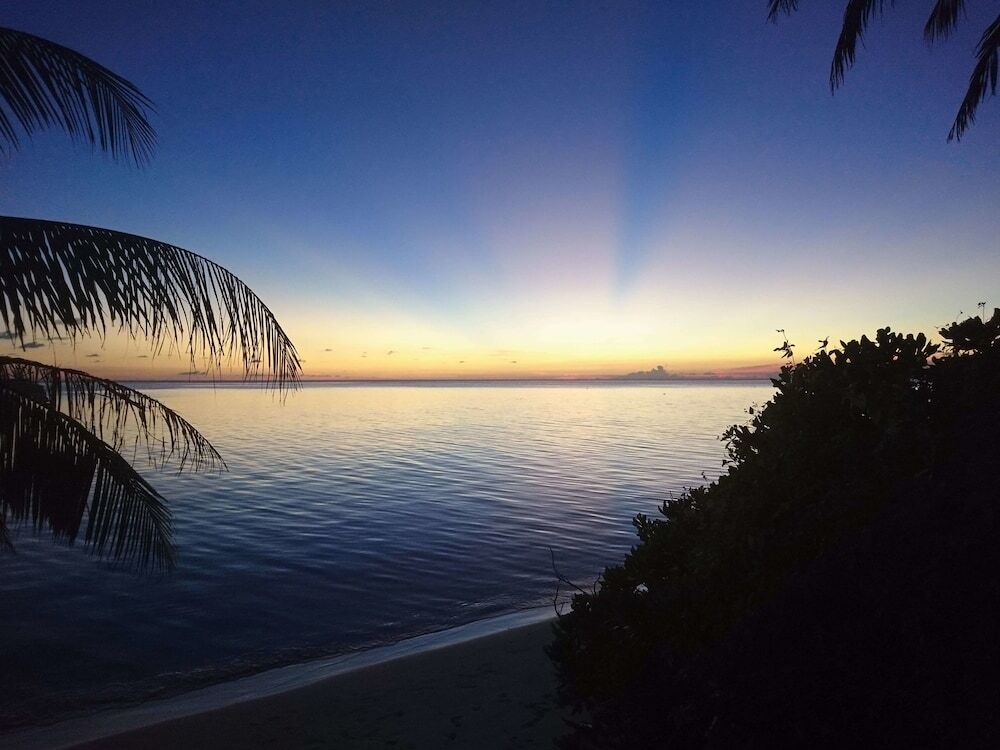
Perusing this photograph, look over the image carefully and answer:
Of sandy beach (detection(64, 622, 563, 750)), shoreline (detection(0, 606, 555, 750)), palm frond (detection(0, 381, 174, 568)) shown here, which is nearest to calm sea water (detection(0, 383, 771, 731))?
shoreline (detection(0, 606, 555, 750))

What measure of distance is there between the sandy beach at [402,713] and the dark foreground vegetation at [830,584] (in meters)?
2.25

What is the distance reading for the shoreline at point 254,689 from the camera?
7.41 m

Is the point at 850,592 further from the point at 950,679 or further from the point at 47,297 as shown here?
the point at 47,297

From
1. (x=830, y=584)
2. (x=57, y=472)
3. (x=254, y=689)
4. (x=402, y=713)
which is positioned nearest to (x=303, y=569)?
(x=254, y=689)

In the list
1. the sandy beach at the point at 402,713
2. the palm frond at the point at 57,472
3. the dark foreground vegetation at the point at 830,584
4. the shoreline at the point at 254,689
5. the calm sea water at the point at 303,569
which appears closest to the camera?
the dark foreground vegetation at the point at 830,584

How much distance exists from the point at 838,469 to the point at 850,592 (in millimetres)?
1538

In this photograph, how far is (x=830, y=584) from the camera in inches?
136

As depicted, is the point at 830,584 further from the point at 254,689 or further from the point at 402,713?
the point at 254,689

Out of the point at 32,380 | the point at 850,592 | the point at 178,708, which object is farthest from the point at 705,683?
the point at 178,708

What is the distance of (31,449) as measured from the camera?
4895 millimetres

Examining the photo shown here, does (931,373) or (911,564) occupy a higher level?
(931,373)

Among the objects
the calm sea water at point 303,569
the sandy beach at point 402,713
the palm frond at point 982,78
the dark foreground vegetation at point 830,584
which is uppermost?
the palm frond at point 982,78

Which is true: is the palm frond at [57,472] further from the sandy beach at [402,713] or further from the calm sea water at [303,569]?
the calm sea water at [303,569]

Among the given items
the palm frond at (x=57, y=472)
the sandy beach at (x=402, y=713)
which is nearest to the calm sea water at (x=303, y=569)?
the sandy beach at (x=402, y=713)
